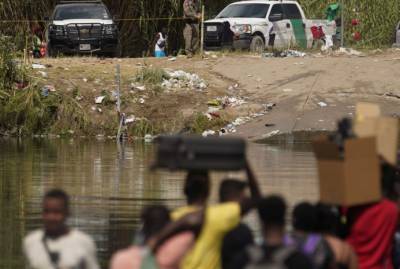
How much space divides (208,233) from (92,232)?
6.95 m

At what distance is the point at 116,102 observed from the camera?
3272 centimetres

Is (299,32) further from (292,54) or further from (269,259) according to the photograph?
(269,259)

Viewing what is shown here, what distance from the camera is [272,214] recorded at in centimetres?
828

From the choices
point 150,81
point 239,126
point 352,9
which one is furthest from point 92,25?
point 352,9

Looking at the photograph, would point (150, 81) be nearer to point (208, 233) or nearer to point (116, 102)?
point (116, 102)

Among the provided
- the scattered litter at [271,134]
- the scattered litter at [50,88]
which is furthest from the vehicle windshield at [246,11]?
the scattered litter at [271,134]

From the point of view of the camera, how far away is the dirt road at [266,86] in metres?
31.6

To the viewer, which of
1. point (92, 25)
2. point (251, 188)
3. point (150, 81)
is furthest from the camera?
point (92, 25)

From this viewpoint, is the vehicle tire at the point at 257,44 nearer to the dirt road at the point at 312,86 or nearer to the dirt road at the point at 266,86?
the dirt road at the point at 266,86

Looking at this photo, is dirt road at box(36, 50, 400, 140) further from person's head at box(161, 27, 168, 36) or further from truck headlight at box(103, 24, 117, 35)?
person's head at box(161, 27, 168, 36)

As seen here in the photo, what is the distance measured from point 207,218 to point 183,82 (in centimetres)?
2515

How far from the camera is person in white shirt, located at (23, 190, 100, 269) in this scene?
8867mm

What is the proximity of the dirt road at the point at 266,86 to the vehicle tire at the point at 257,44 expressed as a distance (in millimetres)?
1882

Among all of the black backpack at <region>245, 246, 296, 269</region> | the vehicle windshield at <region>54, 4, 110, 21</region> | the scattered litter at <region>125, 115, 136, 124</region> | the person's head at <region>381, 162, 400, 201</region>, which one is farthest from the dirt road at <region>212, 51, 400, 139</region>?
the black backpack at <region>245, 246, 296, 269</region>
